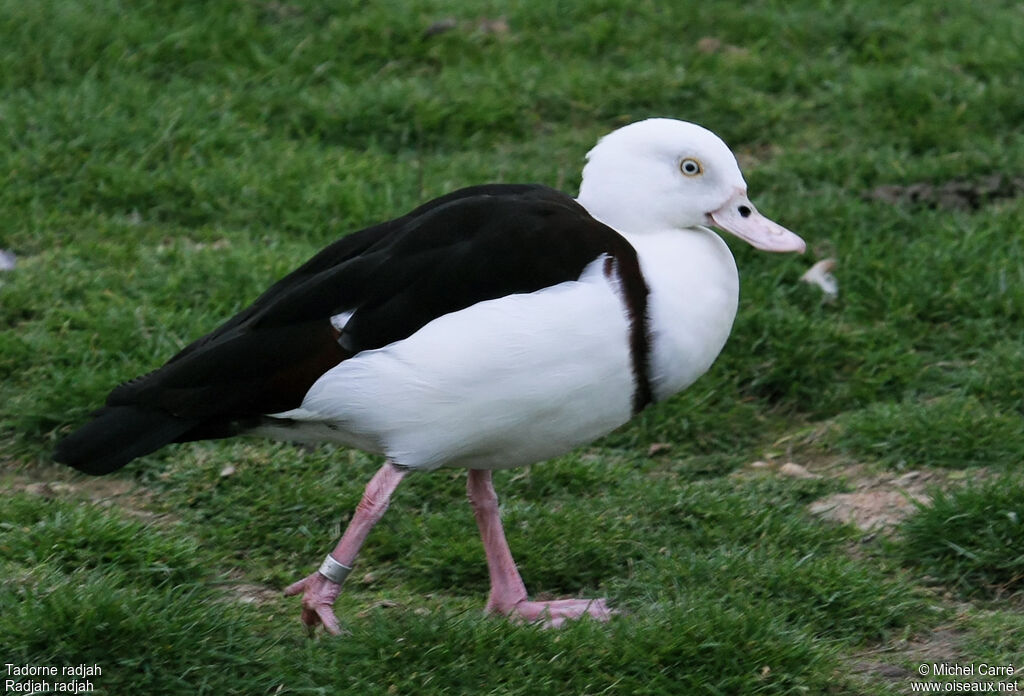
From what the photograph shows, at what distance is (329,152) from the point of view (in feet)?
22.3

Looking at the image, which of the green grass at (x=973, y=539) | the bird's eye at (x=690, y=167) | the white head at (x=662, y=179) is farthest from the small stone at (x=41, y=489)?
the green grass at (x=973, y=539)

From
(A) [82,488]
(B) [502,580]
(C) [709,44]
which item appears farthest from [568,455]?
(C) [709,44]

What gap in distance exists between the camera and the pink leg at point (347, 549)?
150 inches

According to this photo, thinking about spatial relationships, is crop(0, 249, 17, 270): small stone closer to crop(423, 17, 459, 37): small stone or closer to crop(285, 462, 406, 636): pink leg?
crop(285, 462, 406, 636): pink leg

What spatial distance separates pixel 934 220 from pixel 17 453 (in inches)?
154

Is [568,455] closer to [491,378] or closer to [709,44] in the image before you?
[491,378]

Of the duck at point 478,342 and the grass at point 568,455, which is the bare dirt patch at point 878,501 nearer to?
the grass at point 568,455

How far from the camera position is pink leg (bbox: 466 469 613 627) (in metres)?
4.04

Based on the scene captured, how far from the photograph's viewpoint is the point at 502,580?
4.14 m

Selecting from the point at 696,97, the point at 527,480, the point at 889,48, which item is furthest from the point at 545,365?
the point at 889,48

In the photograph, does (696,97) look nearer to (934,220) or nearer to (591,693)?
(934,220)

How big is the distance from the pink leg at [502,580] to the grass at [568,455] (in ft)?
0.50

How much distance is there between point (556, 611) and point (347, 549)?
2.12 ft

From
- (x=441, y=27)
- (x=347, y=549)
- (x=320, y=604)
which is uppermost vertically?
(x=441, y=27)
